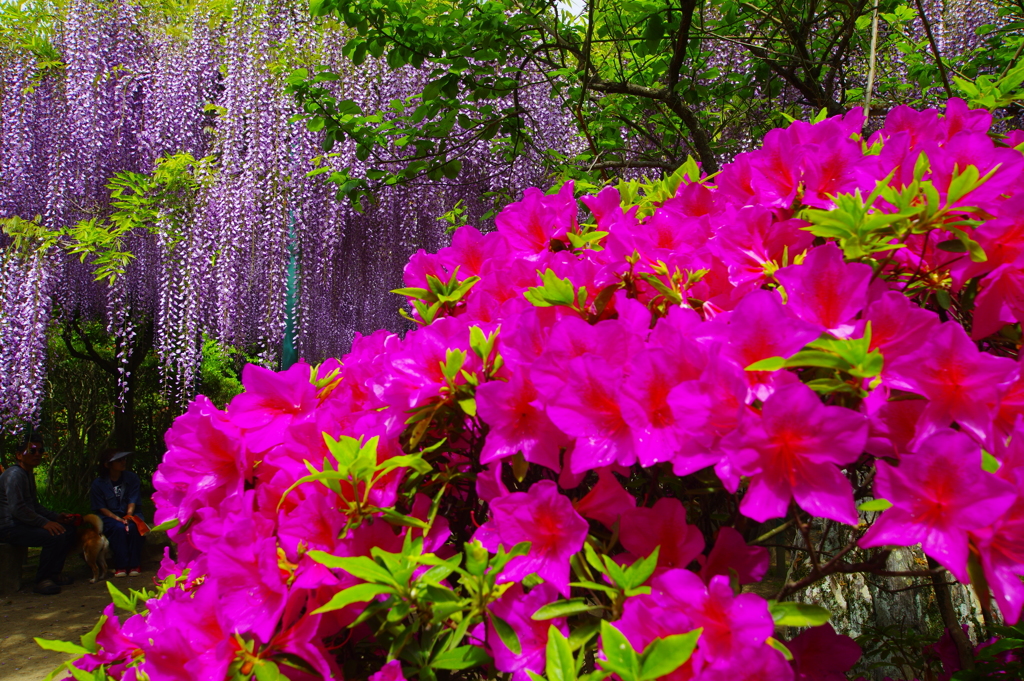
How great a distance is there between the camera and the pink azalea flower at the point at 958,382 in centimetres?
63

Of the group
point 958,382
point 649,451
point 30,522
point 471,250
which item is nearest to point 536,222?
point 471,250

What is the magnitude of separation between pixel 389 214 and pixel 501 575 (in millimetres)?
5155

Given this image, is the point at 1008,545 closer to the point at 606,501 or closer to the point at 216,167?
the point at 606,501

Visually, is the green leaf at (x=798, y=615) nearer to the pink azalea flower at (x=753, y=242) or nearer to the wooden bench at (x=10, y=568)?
the pink azalea flower at (x=753, y=242)

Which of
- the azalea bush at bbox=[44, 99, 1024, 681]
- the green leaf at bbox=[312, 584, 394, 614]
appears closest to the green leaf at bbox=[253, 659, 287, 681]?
the azalea bush at bbox=[44, 99, 1024, 681]

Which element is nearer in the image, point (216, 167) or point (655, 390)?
point (655, 390)

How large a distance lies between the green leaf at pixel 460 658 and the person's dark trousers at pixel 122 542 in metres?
8.01

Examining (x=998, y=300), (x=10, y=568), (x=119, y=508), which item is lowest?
(x=10, y=568)

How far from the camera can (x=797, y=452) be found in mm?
644

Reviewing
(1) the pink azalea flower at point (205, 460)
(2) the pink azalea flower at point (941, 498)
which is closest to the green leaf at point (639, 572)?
(2) the pink azalea flower at point (941, 498)

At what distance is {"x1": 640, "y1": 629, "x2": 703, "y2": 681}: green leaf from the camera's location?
58 centimetres

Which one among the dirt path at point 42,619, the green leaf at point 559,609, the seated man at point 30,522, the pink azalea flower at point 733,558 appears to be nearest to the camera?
the green leaf at point 559,609

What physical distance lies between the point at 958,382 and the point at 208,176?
6.03 metres

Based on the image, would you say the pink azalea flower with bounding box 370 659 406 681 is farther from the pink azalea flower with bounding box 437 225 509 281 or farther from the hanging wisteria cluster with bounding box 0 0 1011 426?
the hanging wisteria cluster with bounding box 0 0 1011 426
